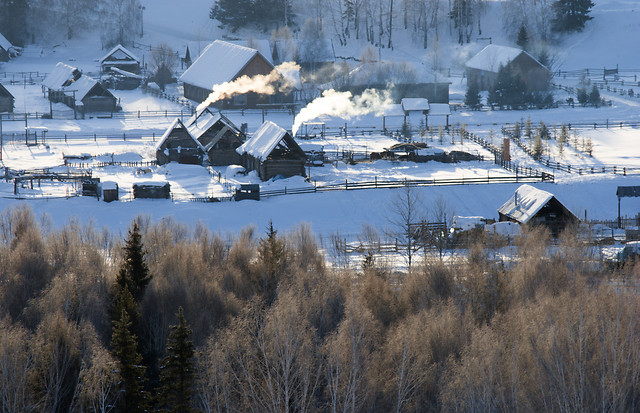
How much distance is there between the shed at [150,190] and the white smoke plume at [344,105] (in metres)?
18.1

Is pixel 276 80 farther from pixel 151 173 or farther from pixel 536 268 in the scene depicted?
pixel 536 268

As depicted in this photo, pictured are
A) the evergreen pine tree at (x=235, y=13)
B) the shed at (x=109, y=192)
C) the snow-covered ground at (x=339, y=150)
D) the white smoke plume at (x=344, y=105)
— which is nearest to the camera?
the snow-covered ground at (x=339, y=150)

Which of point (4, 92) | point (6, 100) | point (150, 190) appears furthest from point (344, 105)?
point (150, 190)

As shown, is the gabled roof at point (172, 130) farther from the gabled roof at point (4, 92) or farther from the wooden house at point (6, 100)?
the gabled roof at point (4, 92)

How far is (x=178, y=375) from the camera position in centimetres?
2183

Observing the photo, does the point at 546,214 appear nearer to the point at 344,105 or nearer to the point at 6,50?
the point at 344,105

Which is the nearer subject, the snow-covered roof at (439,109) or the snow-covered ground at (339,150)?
the snow-covered ground at (339,150)

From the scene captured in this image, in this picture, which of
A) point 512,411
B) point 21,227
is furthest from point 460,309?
point 21,227

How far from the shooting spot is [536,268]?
95.7 ft

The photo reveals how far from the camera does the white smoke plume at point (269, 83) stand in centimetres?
6831

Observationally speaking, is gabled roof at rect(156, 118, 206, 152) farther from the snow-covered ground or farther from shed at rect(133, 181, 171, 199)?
shed at rect(133, 181, 171, 199)

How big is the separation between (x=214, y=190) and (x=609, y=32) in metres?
57.2

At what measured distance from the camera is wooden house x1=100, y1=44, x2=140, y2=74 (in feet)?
269

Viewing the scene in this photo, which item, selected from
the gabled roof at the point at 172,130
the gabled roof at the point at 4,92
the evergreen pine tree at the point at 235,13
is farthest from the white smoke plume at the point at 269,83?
the evergreen pine tree at the point at 235,13
